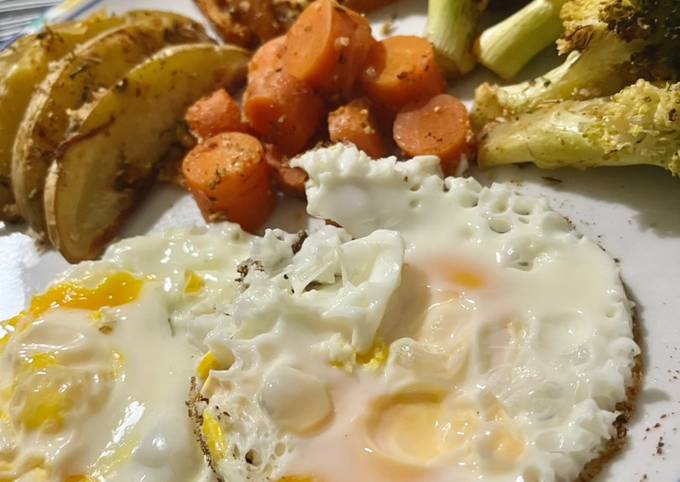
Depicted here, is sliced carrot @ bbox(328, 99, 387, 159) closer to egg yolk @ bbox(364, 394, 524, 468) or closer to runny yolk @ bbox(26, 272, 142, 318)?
runny yolk @ bbox(26, 272, 142, 318)

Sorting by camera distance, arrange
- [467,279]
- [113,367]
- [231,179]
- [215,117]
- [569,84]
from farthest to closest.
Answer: [215,117] → [231,179] → [569,84] → [113,367] → [467,279]

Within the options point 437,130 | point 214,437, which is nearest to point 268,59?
point 437,130

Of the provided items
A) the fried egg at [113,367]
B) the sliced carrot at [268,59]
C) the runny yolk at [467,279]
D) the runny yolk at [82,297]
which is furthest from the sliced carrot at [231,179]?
the runny yolk at [467,279]

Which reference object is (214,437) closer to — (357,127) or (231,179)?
(231,179)

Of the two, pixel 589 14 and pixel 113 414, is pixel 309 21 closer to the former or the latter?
pixel 589 14

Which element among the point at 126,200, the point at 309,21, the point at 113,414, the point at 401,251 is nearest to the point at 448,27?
the point at 309,21

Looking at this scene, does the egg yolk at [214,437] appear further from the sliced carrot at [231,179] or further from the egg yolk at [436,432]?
the sliced carrot at [231,179]
